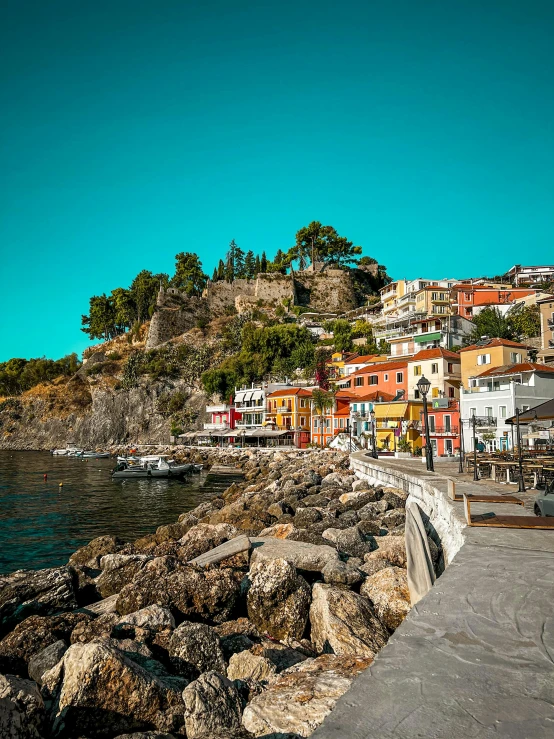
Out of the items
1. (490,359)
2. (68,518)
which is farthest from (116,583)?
(490,359)

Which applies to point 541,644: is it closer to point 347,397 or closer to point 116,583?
point 116,583

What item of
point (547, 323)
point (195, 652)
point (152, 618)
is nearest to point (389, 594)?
point (195, 652)

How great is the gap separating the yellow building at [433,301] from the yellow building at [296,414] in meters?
22.5

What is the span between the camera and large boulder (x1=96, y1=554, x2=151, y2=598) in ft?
34.7

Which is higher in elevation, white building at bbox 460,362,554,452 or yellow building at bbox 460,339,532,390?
yellow building at bbox 460,339,532,390

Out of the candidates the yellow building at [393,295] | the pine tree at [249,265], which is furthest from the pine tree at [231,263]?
the yellow building at [393,295]

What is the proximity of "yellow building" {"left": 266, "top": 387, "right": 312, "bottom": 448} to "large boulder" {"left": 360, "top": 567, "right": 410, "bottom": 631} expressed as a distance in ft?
166

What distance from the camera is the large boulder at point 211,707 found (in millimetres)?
5129

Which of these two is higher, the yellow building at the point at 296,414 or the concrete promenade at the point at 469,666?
the yellow building at the point at 296,414

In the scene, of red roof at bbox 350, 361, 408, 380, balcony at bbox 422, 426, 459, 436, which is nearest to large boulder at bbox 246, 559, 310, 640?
balcony at bbox 422, 426, 459, 436

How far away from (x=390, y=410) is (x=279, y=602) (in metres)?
36.8

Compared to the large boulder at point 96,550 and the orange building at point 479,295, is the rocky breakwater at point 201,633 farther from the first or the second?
the orange building at point 479,295

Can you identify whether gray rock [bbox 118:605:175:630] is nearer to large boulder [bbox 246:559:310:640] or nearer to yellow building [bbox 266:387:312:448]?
large boulder [bbox 246:559:310:640]

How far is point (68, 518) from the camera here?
25312 millimetres
